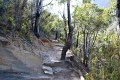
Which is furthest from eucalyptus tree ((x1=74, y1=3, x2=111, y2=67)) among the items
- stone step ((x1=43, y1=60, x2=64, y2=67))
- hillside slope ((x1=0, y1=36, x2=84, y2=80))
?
hillside slope ((x1=0, y1=36, x2=84, y2=80))

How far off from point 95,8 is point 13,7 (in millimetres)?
12610

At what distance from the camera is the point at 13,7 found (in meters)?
18.7

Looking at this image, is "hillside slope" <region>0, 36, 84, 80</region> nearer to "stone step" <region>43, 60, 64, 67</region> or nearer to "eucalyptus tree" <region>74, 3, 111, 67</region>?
"stone step" <region>43, 60, 64, 67</region>

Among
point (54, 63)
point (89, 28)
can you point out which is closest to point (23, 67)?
point (54, 63)

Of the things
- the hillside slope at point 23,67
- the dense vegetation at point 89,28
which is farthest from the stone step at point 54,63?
the dense vegetation at point 89,28

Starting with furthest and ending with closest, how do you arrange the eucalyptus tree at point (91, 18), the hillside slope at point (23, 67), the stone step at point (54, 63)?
the eucalyptus tree at point (91, 18) < the stone step at point (54, 63) < the hillside slope at point (23, 67)

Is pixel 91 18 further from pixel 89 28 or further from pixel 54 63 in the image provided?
pixel 54 63

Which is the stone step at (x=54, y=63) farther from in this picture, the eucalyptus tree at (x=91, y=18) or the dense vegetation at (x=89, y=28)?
the eucalyptus tree at (x=91, y=18)

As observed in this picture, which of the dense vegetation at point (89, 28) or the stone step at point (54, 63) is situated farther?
the stone step at point (54, 63)

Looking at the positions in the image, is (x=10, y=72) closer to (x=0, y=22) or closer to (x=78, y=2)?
(x=0, y=22)

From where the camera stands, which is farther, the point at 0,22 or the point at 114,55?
the point at 0,22

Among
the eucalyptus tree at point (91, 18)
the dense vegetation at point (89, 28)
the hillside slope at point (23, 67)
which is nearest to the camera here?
the dense vegetation at point (89, 28)

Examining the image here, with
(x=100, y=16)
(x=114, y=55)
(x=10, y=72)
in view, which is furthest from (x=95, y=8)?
(x=114, y=55)

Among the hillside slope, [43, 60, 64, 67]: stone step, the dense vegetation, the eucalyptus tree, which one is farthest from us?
the eucalyptus tree
